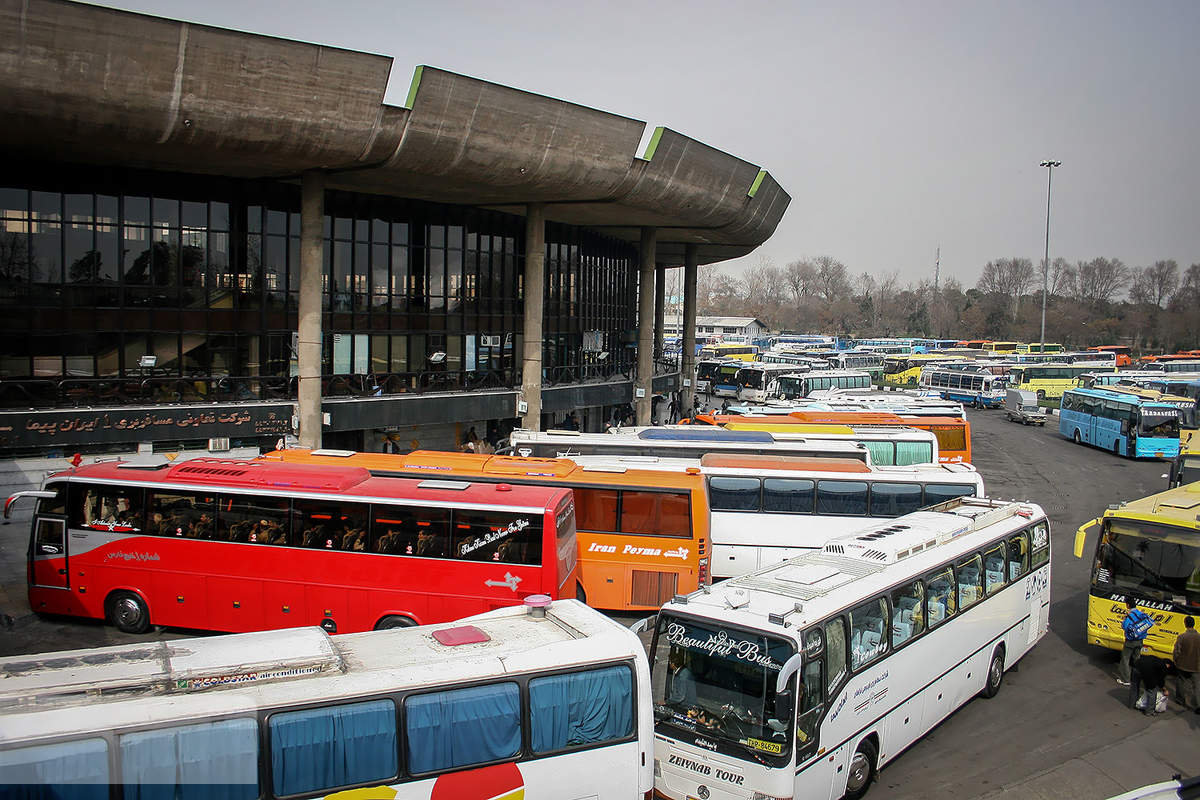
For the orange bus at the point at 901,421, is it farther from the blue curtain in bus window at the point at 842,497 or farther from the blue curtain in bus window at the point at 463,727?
the blue curtain in bus window at the point at 463,727

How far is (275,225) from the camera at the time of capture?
26156 millimetres

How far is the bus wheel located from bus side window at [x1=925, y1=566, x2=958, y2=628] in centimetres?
174

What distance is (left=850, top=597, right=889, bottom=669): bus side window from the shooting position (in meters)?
8.65

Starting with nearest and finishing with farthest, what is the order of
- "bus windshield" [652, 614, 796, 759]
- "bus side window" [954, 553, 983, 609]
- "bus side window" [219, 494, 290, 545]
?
"bus windshield" [652, 614, 796, 759], "bus side window" [954, 553, 983, 609], "bus side window" [219, 494, 290, 545]

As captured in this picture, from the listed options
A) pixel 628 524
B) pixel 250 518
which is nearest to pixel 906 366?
pixel 628 524

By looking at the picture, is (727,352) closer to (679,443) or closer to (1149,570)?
(679,443)

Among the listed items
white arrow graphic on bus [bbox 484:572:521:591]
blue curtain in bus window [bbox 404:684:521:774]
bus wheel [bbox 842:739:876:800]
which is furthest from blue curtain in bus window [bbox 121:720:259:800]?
white arrow graphic on bus [bbox 484:572:521:591]

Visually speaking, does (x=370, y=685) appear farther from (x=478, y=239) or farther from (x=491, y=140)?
(x=478, y=239)

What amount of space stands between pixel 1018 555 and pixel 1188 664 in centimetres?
232

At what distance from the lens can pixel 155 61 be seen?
17.7 m

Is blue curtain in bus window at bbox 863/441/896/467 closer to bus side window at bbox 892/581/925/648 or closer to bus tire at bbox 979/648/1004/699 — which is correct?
bus tire at bbox 979/648/1004/699

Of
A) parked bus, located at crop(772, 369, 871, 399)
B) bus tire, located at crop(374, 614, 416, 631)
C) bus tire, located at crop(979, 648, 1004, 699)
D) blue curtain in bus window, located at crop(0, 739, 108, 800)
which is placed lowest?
bus tire, located at crop(979, 648, 1004, 699)

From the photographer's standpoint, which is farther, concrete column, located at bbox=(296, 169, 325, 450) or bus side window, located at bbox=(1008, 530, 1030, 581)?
concrete column, located at bbox=(296, 169, 325, 450)

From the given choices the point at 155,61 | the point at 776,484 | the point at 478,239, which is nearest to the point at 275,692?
the point at 776,484
